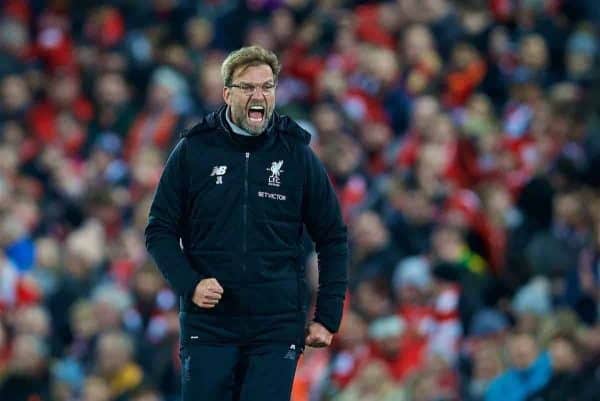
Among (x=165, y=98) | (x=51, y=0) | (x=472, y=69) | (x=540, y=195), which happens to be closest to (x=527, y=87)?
(x=472, y=69)

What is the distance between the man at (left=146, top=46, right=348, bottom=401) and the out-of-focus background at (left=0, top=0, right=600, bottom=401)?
300 centimetres

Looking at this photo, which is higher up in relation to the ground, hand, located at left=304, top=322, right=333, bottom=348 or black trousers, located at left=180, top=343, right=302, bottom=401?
hand, located at left=304, top=322, right=333, bottom=348

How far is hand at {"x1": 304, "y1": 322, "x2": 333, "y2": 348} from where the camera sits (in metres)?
6.94

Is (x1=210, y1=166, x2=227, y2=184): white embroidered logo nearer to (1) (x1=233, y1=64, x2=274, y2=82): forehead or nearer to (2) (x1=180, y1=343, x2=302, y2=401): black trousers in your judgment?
(1) (x1=233, y1=64, x2=274, y2=82): forehead

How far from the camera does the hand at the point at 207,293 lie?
6789 mm

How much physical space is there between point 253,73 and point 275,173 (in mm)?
421

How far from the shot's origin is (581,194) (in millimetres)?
11375

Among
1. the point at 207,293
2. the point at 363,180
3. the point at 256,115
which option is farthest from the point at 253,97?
the point at 363,180

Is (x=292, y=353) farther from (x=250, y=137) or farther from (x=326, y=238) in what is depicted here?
(x=250, y=137)

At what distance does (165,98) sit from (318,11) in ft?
5.49

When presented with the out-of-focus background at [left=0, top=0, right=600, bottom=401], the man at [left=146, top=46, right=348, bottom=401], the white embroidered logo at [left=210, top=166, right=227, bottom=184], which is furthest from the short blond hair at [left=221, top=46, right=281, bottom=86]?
the out-of-focus background at [left=0, top=0, right=600, bottom=401]

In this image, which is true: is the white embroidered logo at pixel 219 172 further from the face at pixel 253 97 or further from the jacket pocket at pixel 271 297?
the jacket pocket at pixel 271 297

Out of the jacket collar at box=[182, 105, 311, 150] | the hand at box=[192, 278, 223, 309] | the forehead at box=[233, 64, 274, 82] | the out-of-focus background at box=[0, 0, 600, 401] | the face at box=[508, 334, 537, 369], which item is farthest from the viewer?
the out-of-focus background at box=[0, 0, 600, 401]

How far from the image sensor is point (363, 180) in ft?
43.0
